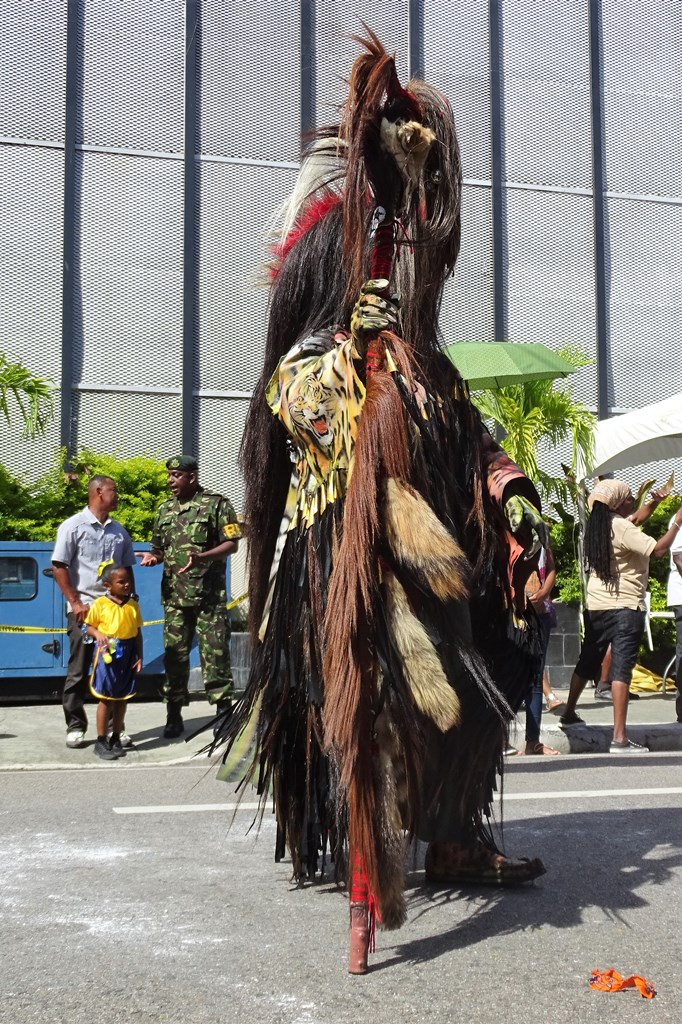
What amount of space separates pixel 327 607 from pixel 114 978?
1.02 metres

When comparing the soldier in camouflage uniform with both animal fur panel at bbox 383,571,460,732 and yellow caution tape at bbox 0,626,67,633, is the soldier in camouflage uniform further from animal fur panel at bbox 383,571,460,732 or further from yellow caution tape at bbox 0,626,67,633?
animal fur panel at bbox 383,571,460,732

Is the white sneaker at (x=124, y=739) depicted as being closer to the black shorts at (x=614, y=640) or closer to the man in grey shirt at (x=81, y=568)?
the man in grey shirt at (x=81, y=568)

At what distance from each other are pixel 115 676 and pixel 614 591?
319 centimetres

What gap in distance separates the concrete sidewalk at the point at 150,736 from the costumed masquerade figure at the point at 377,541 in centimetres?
300

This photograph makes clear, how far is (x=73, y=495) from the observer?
11.3 metres

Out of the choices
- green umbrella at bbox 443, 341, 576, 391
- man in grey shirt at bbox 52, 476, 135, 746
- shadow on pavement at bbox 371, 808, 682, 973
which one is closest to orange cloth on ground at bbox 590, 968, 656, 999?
shadow on pavement at bbox 371, 808, 682, 973

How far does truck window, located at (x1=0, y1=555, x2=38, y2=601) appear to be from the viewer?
355 inches

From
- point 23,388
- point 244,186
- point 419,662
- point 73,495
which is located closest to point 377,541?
point 419,662

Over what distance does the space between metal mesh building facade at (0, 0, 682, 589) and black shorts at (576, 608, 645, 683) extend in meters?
6.19

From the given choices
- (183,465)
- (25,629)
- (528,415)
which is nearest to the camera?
(183,465)

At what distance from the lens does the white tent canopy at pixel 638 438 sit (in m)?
9.81

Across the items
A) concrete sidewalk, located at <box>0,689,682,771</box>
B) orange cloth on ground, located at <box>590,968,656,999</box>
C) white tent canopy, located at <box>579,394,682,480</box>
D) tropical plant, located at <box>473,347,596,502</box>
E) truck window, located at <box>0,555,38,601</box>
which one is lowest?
concrete sidewalk, located at <box>0,689,682,771</box>

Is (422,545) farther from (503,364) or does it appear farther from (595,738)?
(503,364)

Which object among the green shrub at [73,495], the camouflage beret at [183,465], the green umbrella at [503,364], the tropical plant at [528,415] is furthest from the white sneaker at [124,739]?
the tropical plant at [528,415]
